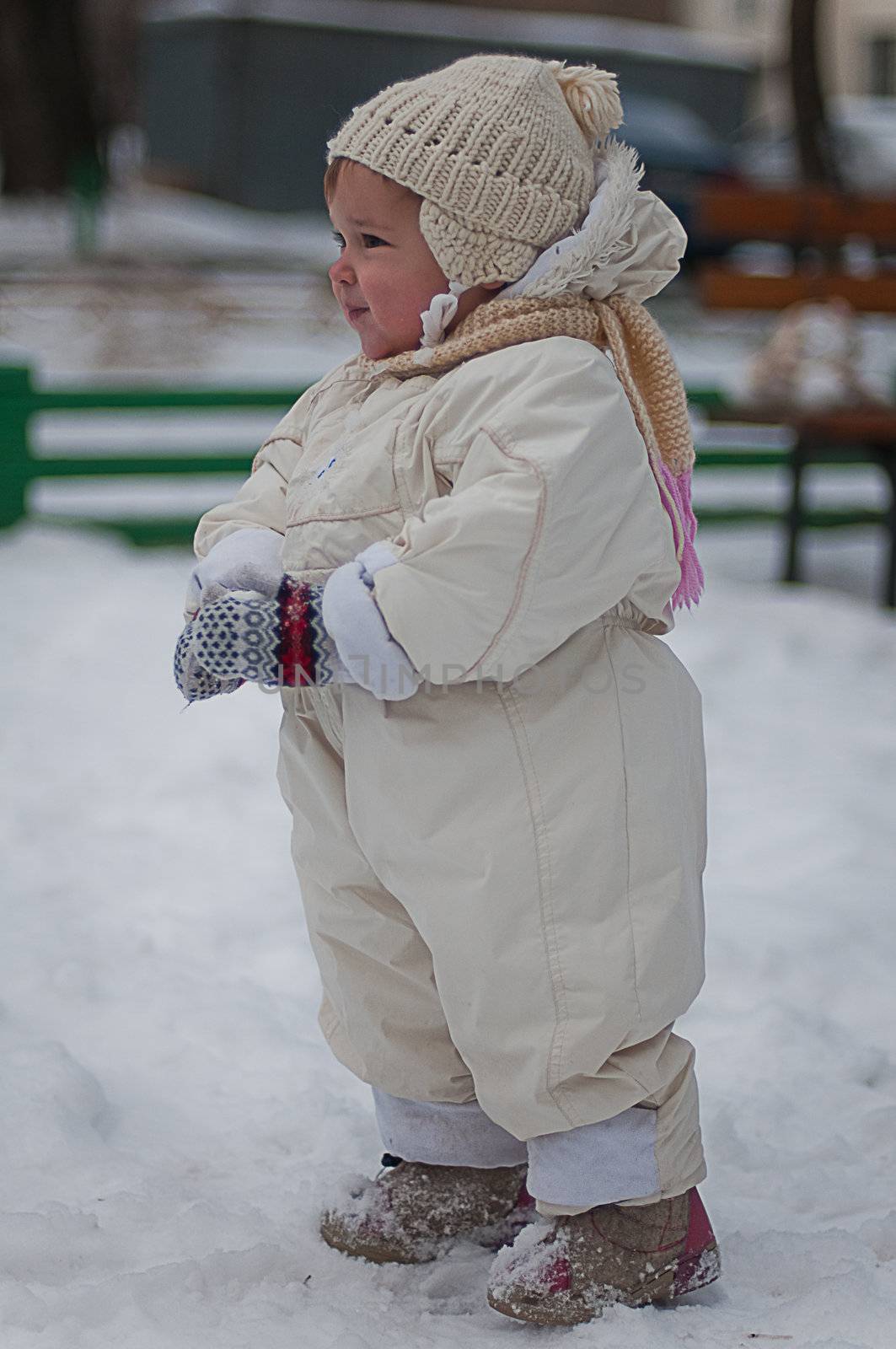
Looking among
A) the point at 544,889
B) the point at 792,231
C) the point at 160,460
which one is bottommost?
the point at 160,460

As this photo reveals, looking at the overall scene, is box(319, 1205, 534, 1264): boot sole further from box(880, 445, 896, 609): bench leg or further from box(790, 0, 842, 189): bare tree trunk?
box(790, 0, 842, 189): bare tree trunk

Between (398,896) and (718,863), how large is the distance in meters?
1.93

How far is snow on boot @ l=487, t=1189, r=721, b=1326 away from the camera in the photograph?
185cm

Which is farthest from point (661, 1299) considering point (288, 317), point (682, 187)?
point (682, 187)

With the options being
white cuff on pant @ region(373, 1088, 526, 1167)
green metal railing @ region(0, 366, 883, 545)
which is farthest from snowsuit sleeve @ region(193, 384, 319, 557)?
green metal railing @ region(0, 366, 883, 545)

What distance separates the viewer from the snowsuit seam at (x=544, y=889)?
1.73m

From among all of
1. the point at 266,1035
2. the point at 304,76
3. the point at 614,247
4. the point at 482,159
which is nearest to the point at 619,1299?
the point at 266,1035

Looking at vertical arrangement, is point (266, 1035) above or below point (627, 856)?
below

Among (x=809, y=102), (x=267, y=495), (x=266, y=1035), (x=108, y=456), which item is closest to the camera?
(x=267, y=495)

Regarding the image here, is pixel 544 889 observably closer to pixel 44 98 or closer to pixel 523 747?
pixel 523 747

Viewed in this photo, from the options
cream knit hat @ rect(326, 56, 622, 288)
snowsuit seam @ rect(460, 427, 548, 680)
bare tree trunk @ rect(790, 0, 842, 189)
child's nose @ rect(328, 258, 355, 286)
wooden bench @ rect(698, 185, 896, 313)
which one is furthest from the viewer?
bare tree trunk @ rect(790, 0, 842, 189)

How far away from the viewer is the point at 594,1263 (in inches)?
73.2

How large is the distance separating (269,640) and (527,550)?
29cm

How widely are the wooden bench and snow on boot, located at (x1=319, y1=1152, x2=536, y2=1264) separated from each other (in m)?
6.29
